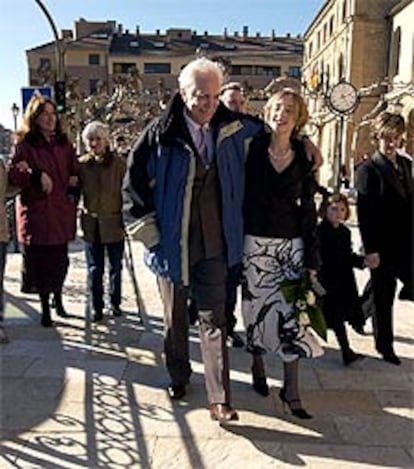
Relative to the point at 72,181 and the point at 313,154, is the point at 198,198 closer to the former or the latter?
the point at 313,154

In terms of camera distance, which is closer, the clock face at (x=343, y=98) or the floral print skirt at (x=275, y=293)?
the floral print skirt at (x=275, y=293)

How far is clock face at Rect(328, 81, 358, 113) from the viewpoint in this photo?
12469mm

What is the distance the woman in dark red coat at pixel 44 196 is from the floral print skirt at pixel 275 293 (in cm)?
211

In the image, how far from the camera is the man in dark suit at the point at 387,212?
4105 millimetres

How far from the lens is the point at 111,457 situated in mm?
2959

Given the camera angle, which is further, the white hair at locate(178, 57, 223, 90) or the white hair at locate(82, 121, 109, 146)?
the white hair at locate(82, 121, 109, 146)

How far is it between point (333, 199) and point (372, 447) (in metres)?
1.80

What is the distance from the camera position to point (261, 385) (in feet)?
12.4

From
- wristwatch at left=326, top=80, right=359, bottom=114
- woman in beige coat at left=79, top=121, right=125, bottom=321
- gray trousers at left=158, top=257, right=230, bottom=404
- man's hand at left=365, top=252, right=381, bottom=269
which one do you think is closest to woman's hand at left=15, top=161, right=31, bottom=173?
woman in beige coat at left=79, top=121, right=125, bottom=321

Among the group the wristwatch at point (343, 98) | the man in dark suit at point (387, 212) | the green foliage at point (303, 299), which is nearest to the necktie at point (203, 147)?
the green foliage at point (303, 299)

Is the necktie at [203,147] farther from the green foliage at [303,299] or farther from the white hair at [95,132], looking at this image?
the white hair at [95,132]

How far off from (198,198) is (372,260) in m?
1.60

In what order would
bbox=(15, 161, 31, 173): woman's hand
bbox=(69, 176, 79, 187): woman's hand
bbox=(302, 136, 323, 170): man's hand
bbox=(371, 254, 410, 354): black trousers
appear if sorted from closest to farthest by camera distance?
bbox=(302, 136, 323, 170): man's hand → bbox=(371, 254, 410, 354): black trousers → bbox=(15, 161, 31, 173): woman's hand → bbox=(69, 176, 79, 187): woman's hand

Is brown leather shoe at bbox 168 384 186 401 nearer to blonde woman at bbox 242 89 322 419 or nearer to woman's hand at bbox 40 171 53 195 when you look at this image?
blonde woman at bbox 242 89 322 419
